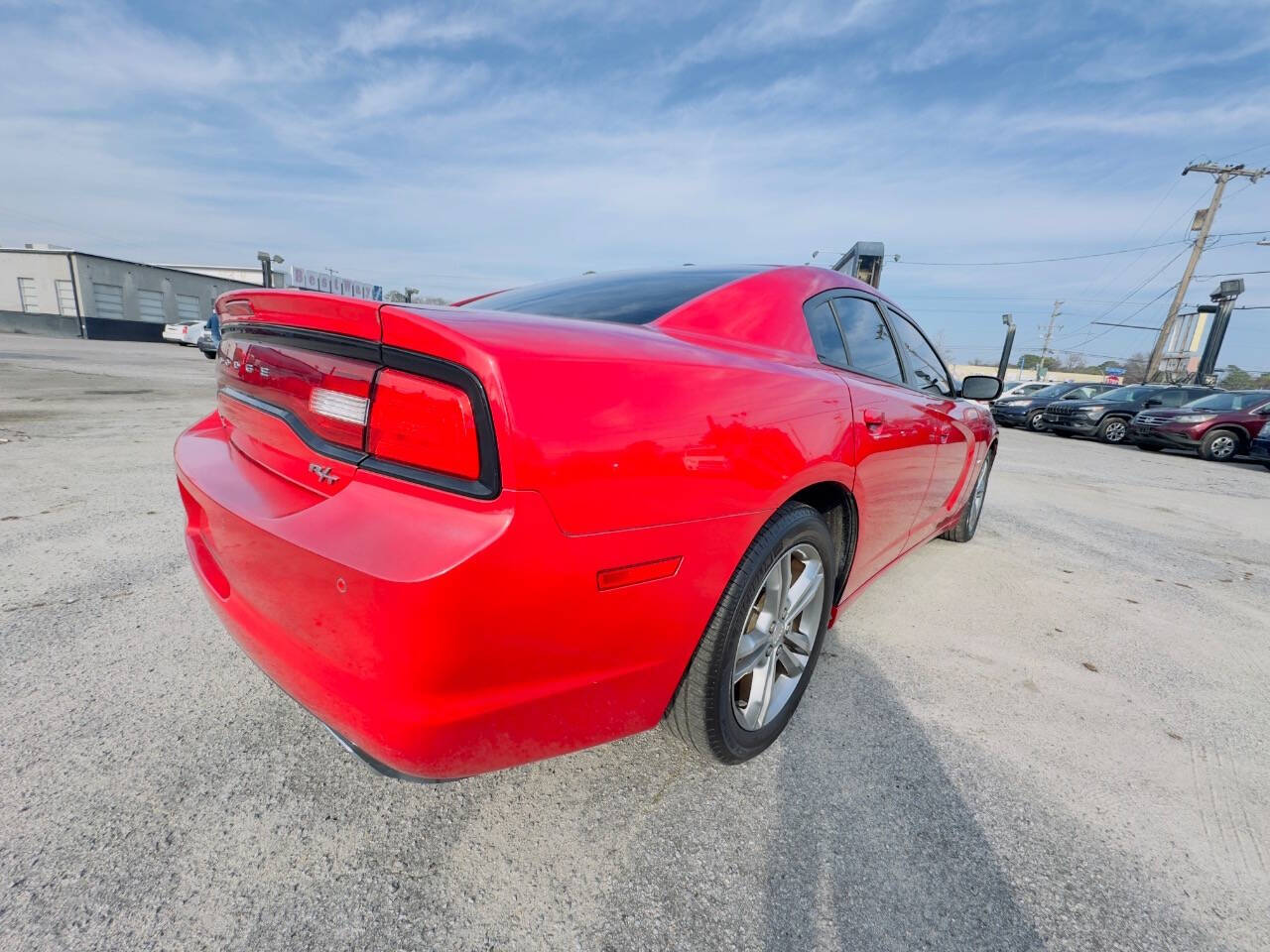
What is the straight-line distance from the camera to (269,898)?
4.08 ft

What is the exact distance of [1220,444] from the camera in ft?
37.4

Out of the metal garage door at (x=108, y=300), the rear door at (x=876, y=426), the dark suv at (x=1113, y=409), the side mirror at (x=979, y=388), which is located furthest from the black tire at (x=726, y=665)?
the metal garage door at (x=108, y=300)

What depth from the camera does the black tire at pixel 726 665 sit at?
4.87 feet

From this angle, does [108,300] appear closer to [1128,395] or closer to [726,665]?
[726,665]

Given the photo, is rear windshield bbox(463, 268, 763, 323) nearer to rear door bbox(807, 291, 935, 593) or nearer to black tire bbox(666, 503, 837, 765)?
rear door bbox(807, 291, 935, 593)

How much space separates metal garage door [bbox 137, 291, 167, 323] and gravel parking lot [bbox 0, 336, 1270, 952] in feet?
133

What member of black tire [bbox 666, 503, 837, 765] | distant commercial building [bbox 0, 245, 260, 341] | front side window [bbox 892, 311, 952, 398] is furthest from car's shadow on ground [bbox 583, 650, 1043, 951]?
distant commercial building [bbox 0, 245, 260, 341]

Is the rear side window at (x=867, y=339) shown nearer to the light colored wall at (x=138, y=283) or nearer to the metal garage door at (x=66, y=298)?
the light colored wall at (x=138, y=283)

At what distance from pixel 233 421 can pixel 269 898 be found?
1153 millimetres

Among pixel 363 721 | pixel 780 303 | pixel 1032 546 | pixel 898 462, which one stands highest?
pixel 780 303

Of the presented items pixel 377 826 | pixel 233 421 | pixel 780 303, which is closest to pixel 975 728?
pixel 780 303

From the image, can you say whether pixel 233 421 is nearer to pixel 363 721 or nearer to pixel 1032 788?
pixel 363 721

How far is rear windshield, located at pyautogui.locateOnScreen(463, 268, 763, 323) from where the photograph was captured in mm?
1869

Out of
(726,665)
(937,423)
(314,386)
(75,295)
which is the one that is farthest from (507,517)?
(75,295)
